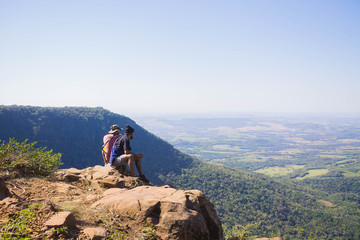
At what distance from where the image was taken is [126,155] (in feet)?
27.8

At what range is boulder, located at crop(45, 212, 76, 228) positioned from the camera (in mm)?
3809

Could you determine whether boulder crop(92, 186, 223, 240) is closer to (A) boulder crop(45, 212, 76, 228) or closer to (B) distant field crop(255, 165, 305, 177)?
(A) boulder crop(45, 212, 76, 228)

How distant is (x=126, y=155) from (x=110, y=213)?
148 inches

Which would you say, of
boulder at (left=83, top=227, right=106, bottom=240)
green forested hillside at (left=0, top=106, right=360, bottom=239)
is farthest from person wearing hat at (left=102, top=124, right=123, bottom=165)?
green forested hillside at (left=0, top=106, right=360, bottom=239)

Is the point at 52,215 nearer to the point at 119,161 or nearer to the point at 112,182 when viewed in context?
the point at 112,182

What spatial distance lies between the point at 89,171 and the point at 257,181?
8793 centimetres

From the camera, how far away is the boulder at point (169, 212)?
4.54 m

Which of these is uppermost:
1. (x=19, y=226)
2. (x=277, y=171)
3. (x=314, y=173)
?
(x=19, y=226)

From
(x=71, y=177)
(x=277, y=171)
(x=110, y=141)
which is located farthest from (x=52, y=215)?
(x=277, y=171)

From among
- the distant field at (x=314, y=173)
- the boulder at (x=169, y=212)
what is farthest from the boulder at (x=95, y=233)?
the distant field at (x=314, y=173)

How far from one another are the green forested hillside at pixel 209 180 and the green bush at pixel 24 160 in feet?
184

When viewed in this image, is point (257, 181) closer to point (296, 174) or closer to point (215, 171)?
point (215, 171)

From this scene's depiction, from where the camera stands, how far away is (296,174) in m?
149

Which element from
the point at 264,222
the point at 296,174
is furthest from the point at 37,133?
the point at 296,174
